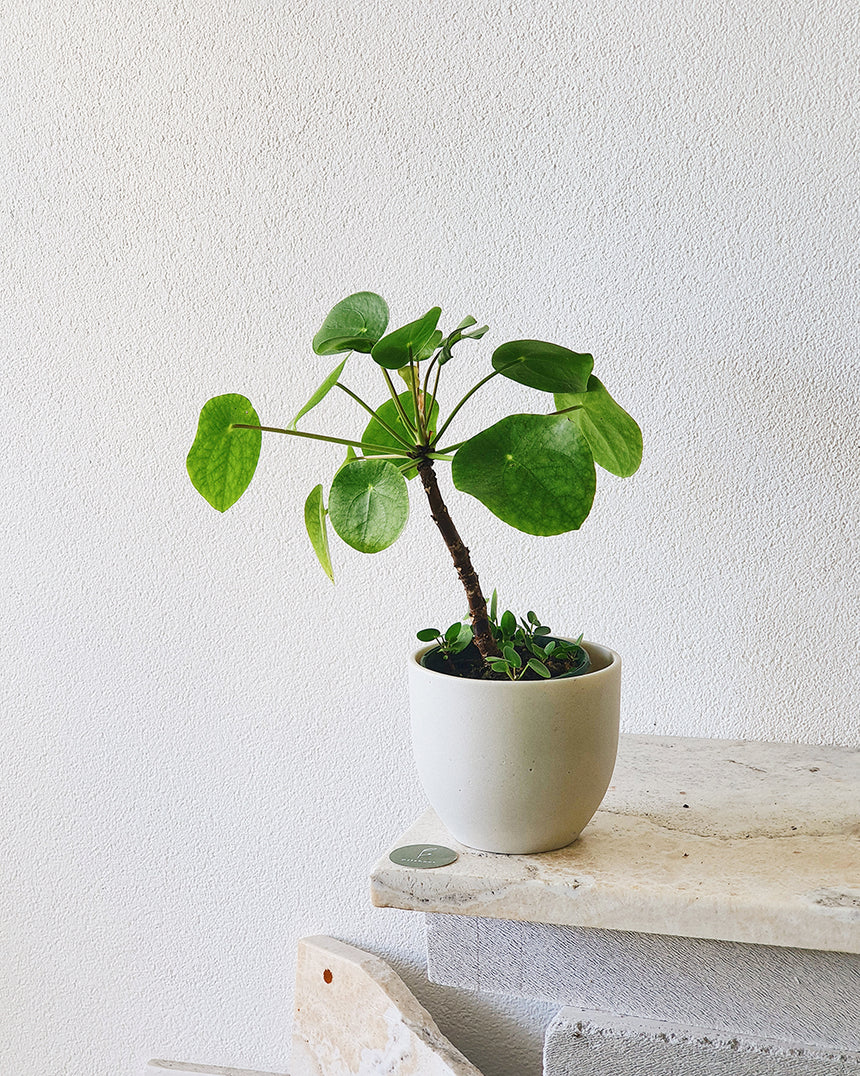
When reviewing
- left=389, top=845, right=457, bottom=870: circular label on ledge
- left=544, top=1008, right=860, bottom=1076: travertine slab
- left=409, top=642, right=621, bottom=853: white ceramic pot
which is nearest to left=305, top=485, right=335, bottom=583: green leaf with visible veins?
left=409, top=642, right=621, bottom=853: white ceramic pot

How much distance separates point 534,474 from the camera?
1.95 ft

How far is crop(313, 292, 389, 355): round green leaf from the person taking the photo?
64 cm

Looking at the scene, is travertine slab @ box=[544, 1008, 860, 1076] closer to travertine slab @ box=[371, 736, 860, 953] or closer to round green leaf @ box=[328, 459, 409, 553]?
travertine slab @ box=[371, 736, 860, 953]

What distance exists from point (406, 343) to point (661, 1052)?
1.91 ft

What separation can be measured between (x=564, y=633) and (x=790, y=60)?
562mm

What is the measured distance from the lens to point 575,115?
88 centimetres

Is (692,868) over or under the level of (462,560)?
under

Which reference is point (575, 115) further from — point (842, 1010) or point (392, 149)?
point (842, 1010)

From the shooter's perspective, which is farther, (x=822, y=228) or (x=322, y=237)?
(x=322, y=237)

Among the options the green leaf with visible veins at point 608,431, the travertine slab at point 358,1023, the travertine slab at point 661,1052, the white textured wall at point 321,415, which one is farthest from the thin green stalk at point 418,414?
the travertine slab at point 358,1023

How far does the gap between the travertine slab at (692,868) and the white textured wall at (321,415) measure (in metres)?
0.14

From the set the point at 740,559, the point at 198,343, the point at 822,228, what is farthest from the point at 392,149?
the point at 740,559

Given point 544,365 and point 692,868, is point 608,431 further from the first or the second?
point 692,868

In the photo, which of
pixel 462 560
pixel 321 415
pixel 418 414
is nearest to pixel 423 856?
pixel 462 560
